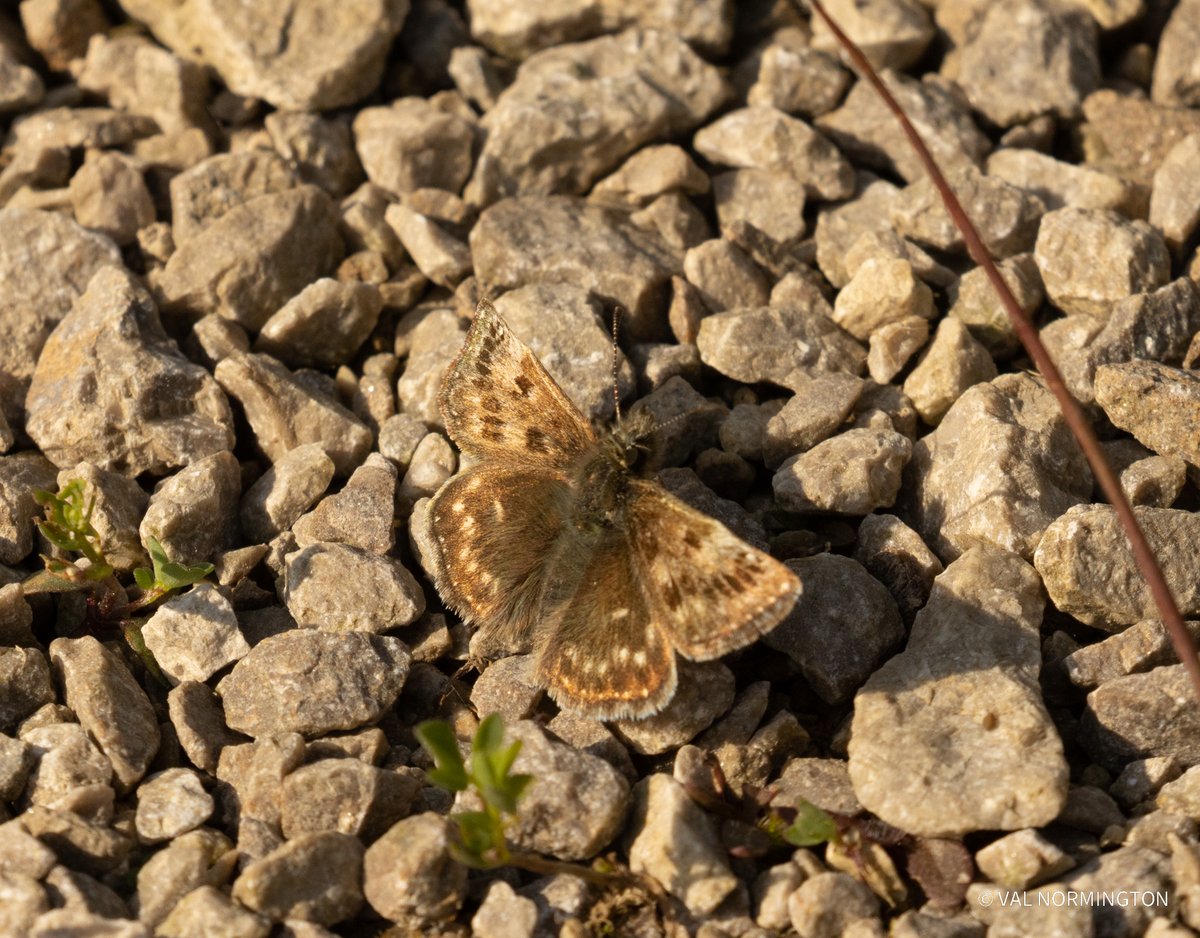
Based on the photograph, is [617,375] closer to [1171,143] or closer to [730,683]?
[730,683]

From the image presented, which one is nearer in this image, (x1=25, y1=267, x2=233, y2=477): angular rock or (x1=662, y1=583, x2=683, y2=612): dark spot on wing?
(x1=662, y1=583, x2=683, y2=612): dark spot on wing

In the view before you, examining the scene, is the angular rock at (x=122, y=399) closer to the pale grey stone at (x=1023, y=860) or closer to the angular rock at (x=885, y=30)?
the pale grey stone at (x=1023, y=860)

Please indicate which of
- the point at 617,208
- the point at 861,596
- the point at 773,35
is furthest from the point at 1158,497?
the point at 773,35

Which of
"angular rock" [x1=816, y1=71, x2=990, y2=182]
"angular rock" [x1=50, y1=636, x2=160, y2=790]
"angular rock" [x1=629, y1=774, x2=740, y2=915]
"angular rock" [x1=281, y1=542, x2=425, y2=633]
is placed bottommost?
"angular rock" [x1=629, y1=774, x2=740, y2=915]

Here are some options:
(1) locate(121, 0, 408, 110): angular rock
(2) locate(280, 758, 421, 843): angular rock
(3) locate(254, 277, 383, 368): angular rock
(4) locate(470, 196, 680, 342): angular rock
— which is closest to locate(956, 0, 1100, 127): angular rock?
(4) locate(470, 196, 680, 342): angular rock

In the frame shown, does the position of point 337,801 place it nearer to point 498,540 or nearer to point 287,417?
point 498,540

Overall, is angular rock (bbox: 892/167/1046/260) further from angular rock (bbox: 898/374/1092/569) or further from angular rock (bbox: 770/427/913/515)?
angular rock (bbox: 770/427/913/515)

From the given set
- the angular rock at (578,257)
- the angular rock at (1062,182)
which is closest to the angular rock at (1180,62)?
the angular rock at (1062,182)
